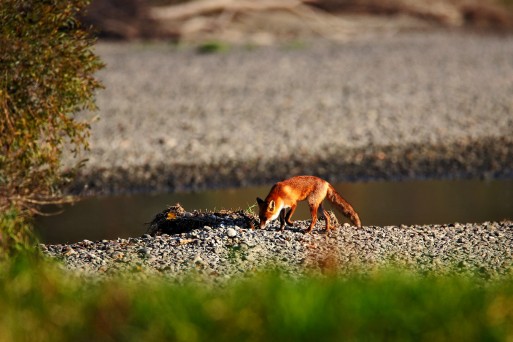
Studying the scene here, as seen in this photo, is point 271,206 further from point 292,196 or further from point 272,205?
point 292,196

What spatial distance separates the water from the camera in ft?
44.0

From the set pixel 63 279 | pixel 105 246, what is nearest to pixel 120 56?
pixel 105 246

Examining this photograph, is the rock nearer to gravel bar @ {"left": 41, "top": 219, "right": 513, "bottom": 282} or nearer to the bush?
gravel bar @ {"left": 41, "top": 219, "right": 513, "bottom": 282}

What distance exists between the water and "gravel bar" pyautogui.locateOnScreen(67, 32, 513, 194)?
1.50 ft

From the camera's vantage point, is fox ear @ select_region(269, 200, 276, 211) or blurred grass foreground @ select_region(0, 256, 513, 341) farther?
fox ear @ select_region(269, 200, 276, 211)

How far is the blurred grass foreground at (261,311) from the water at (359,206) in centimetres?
615

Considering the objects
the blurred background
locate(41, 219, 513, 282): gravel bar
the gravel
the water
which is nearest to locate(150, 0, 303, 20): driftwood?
the blurred background

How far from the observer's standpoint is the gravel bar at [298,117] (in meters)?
16.5

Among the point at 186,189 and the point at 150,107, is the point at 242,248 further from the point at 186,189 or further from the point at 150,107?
the point at 150,107

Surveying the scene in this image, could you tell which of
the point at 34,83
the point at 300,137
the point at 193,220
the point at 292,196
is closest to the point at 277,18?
the point at 300,137

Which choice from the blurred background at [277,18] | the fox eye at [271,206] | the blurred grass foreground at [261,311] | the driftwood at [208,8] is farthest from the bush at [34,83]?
the driftwood at [208,8]

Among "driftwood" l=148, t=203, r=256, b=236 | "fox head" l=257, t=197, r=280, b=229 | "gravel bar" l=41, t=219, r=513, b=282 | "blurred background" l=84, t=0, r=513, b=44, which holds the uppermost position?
"fox head" l=257, t=197, r=280, b=229

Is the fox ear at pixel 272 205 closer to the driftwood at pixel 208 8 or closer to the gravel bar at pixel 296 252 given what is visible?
the gravel bar at pixel 296 252

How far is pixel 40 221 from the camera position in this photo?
14.5 meters
